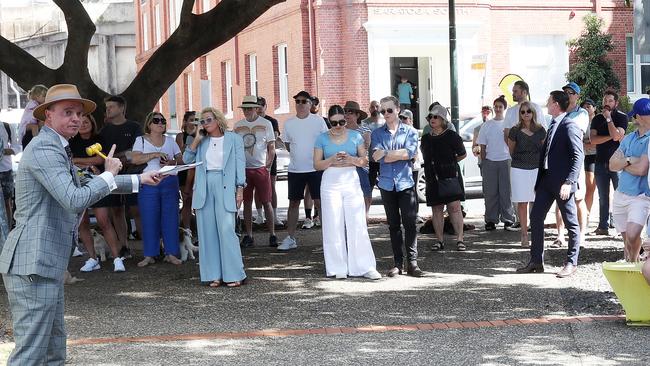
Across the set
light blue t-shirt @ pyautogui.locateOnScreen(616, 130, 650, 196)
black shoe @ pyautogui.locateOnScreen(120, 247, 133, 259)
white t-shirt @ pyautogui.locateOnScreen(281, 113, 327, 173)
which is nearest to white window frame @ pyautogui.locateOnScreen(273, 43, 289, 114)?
white t-shirt @ pyautogui.locateOnScreen(281, 113, 327, 173)

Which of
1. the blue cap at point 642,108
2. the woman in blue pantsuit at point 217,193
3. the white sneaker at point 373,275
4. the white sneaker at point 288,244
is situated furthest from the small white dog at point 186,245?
the blue cap at point 642,108

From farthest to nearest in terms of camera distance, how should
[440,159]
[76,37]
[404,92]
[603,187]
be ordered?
[404,92], [76,37], [603,187], [440,159]

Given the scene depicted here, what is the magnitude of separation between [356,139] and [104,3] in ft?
160

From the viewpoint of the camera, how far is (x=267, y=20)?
36.9 metres

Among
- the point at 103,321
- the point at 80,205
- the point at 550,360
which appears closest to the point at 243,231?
the point at 103,321

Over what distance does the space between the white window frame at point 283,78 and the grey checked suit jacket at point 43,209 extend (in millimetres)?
29582

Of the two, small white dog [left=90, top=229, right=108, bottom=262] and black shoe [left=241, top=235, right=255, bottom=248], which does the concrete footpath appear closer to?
small white dog [left=90, top=229, right=108, bottom=262]

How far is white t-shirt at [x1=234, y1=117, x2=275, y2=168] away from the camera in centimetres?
1521

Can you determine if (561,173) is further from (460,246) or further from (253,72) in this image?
(253,72)

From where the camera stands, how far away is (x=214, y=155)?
483 inches

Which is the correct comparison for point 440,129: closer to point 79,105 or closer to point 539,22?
point 79,105

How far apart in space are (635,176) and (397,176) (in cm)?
278

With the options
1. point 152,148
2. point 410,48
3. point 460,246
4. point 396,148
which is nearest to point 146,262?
point 152,148

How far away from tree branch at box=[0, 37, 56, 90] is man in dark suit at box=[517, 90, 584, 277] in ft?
23.5
